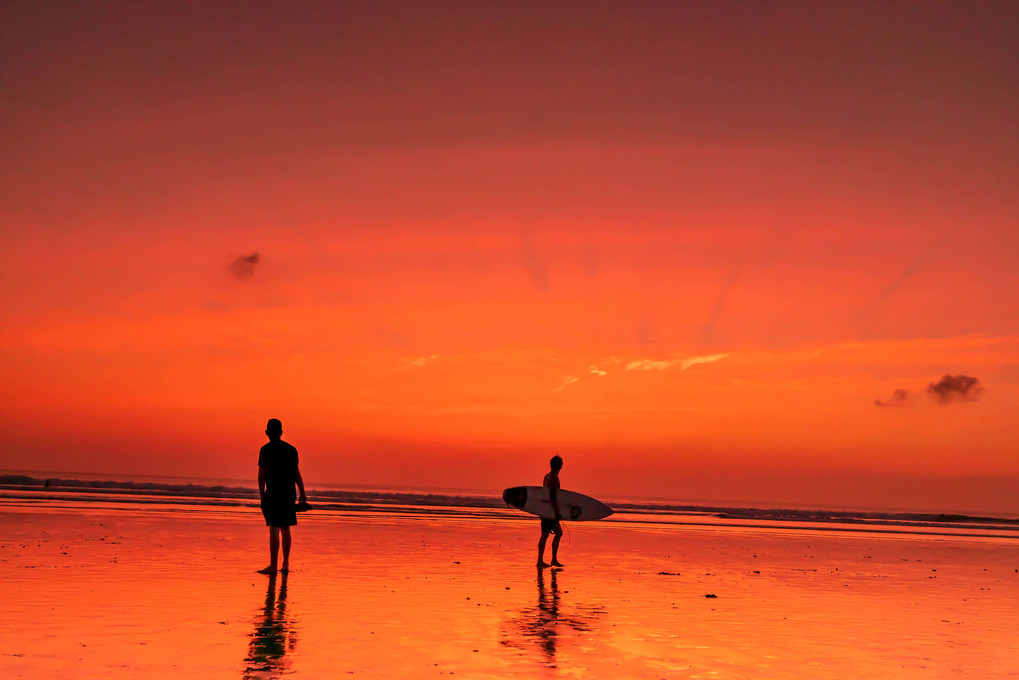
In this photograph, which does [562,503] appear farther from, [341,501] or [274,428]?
[341,501]

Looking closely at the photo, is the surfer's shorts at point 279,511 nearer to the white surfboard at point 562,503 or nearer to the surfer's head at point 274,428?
the surfer's head at point 274,428

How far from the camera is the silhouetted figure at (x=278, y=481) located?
16.0 meters

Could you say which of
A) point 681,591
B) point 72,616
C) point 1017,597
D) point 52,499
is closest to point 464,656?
point 72,616

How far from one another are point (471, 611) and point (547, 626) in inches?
55.5

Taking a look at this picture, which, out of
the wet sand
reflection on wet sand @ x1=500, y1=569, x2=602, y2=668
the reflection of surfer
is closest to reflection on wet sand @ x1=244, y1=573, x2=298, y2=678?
the wet sand

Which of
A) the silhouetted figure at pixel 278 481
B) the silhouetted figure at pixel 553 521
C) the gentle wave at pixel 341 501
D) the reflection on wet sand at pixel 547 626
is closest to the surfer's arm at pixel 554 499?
the silhouetted figure at pixel 553 521

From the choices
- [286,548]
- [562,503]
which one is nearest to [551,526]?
[562,503]

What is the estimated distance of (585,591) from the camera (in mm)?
15039

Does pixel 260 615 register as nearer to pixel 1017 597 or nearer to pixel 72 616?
pixel 72 616

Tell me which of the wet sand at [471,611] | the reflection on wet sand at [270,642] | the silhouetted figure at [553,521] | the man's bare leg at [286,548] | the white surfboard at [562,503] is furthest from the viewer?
the white surfboard at [562,503]

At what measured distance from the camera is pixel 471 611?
40.5 ft

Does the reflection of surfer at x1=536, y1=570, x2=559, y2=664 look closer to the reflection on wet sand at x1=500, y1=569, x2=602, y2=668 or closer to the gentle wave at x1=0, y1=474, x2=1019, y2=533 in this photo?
the reflection on wet sand at x1=500, y1=569, x2=602, y2=668

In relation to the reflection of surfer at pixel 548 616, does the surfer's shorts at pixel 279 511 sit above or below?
above

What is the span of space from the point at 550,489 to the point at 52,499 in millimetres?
25488
